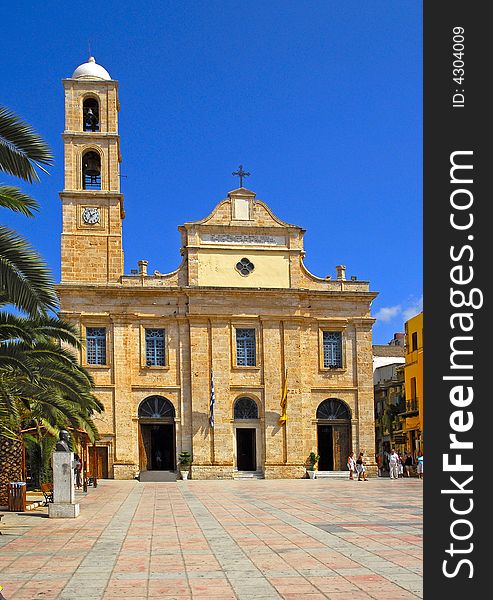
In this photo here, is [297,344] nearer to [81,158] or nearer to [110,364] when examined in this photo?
[110,364]

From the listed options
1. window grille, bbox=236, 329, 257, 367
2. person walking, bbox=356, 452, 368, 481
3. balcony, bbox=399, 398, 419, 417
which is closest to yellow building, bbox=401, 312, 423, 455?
balcony, bbox=399, 398, 419, 417

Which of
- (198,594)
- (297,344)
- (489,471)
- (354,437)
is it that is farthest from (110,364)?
(489,471)

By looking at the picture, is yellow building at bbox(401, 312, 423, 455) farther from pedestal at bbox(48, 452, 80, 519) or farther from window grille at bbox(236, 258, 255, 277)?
pedestal at bbox(48, 452, 80, 519)

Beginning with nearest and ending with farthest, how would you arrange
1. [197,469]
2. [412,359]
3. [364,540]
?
1. [364,540]
2. [197,469]
3. [412,359]

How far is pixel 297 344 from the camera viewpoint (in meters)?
42.9

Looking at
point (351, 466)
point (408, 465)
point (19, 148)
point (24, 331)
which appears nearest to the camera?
point (19, 148)

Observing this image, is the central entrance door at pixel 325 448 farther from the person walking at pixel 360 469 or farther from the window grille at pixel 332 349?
the person walking at pixel 360 469

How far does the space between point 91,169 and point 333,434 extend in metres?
17.7

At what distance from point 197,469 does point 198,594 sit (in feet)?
103

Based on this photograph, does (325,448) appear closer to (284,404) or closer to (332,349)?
(284,404)

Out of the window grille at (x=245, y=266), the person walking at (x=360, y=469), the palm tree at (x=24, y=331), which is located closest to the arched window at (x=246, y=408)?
the person walking at (x=360, y=469)

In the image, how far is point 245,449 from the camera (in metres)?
42.9

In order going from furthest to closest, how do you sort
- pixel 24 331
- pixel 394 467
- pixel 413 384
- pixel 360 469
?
pixel 413 384
pixel 394 467
pixel 360 469
pixel 24 331

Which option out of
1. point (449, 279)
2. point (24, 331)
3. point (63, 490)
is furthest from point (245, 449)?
point (449, 279)
